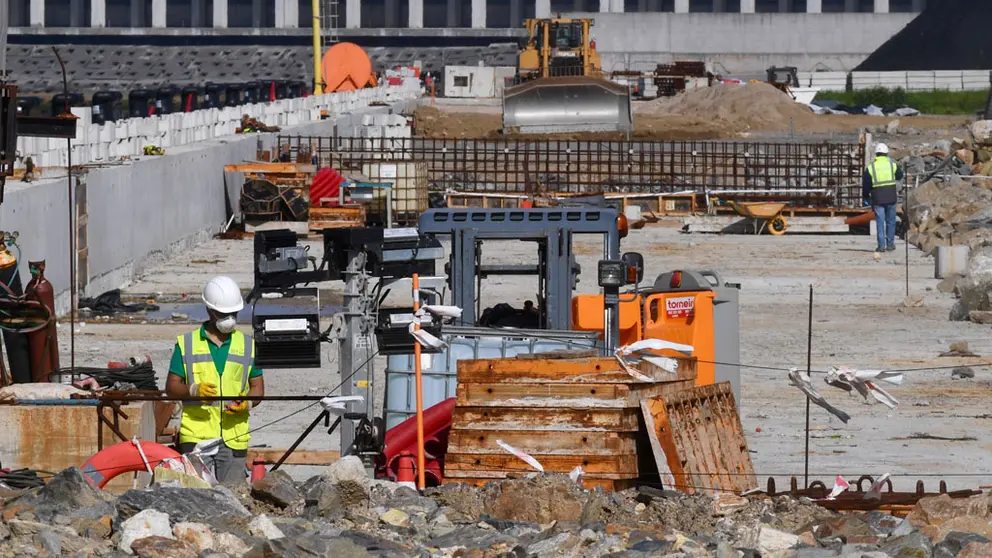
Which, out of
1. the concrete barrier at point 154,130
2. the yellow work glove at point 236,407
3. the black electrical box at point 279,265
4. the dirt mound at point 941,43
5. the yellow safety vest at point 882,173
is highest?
the dirt mound at point 941,43

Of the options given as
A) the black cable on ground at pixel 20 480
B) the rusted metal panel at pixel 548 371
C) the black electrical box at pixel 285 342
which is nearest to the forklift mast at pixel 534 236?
the rusted metal panel at pixel 548 371

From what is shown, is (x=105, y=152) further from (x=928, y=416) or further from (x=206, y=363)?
(x=206, y=363)

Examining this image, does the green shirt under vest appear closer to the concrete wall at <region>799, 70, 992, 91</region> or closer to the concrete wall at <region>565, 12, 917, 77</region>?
the concrete wall at <region>799, 70, 992, 91</region>

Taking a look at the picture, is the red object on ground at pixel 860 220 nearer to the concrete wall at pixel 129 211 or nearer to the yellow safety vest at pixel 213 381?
the concrete wall at pixel 129 211

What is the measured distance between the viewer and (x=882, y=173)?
86.0 ft

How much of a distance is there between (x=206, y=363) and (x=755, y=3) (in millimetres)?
95508

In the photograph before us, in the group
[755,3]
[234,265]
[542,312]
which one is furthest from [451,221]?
[755,3]

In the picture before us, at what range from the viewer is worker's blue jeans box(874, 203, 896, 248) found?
26266mm

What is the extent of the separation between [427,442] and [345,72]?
53251 mm

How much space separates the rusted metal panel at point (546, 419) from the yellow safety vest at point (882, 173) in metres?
17.5

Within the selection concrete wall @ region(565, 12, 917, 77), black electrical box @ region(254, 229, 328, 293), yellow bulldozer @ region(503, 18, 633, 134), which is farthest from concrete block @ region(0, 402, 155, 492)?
concrete wall @ region(565, 12, 917, 77)

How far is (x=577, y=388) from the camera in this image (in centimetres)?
951

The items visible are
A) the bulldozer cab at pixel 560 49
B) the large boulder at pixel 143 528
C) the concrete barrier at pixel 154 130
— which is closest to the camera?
the large boulder at pixel 143 528

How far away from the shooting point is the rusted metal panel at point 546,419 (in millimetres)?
9453
